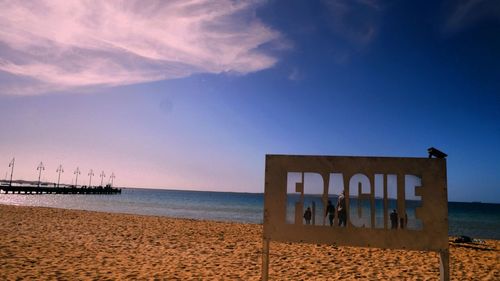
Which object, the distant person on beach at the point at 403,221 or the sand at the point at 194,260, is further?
the sand at the point at 194,260

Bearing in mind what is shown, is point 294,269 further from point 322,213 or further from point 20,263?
point 20,263

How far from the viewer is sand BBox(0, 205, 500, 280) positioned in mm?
7703

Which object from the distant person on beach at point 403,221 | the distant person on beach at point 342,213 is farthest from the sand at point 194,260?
the distant person on beach at point 403,221

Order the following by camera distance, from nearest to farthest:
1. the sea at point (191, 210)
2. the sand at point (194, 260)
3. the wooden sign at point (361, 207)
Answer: the wooden sign at point (361, 207), the sand at point (194, 260), the sea at point (191, 210)

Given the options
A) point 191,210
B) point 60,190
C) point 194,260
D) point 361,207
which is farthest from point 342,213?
point 60,190

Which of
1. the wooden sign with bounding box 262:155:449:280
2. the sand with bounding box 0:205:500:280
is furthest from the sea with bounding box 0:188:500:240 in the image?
the sand with bounding box 0:205:500:280

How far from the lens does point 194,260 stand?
9484 mm

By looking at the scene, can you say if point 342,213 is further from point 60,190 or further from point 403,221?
point 60,190

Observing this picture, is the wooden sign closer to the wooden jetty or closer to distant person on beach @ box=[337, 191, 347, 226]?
distant person on beach @ box=[337, 191, 347, 226]

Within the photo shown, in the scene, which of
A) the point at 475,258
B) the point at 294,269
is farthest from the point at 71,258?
the point at 475,258

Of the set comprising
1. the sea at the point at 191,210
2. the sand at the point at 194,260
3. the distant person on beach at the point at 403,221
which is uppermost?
the distant person on beach at the point at 403,221

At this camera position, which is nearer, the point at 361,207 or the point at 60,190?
the point at 361,207

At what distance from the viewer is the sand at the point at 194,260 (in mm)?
7703

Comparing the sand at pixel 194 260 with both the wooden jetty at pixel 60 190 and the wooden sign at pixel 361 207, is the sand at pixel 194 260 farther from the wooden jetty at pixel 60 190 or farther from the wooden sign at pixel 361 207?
the wooden jetty at pixel 60 190
